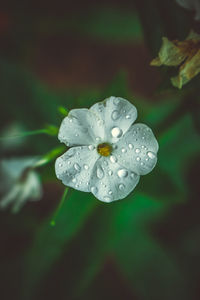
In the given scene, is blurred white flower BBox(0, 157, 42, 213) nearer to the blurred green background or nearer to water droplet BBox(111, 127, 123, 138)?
the blurred green background

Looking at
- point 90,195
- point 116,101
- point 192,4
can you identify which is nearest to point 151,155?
point 116,101

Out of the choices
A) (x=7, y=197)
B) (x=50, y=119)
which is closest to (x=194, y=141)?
(x=50, y=119)

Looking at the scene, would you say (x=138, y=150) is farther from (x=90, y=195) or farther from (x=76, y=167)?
(x=90, y=195)

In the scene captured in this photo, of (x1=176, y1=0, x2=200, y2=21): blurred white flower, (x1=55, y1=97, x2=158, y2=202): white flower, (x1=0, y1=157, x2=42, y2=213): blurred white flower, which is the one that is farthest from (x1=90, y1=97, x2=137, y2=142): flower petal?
(x1=0, y1=157, x2=42, y2=213): blurred white flower

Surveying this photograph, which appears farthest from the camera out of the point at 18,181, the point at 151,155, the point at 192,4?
the point at 18,181

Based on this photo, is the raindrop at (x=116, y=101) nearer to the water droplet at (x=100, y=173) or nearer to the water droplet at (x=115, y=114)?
the water droplet at (x=115, y=114)

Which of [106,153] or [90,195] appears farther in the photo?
[90,195]

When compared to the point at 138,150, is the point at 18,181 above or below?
above
